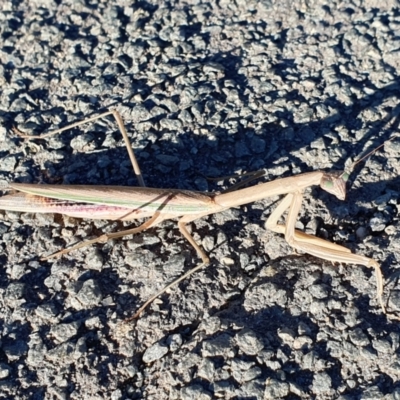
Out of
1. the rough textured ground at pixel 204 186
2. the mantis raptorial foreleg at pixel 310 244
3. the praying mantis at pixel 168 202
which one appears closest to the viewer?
the rough textured ground at pixel 204 186

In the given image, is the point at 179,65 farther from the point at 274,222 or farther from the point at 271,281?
the point at 271,281

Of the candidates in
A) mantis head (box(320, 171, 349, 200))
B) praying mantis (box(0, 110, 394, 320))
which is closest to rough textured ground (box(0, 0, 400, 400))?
praying mantis (box(0, 110, 394, 320))

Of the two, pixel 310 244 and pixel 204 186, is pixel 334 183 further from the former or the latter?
pixel 204 186

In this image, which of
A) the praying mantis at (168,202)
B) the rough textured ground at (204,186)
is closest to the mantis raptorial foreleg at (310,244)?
the praying mantis at (168,202)

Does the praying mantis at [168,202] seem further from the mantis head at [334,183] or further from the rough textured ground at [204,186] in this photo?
the rough textured ground at [204,186]

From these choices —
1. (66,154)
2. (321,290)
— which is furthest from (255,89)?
(321,290)

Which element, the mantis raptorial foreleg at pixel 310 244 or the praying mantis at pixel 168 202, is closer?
the mantis raptorial foreleg at pixel 310 244

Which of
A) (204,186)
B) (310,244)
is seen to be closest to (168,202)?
(204,186)
